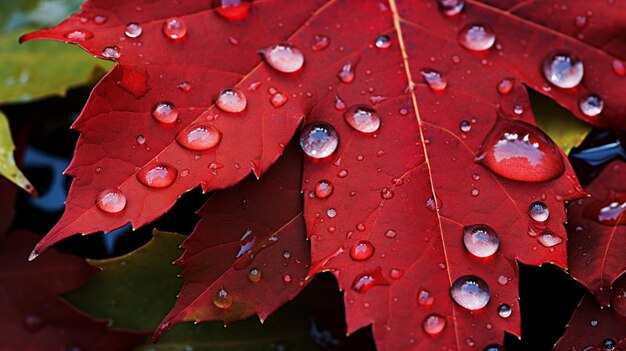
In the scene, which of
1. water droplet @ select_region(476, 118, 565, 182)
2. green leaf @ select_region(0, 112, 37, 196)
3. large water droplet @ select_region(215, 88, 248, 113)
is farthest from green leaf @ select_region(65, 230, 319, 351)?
water droplet @ select_region(476, 118, 565, 182)

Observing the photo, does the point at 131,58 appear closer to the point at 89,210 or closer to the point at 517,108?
the point at 89,210

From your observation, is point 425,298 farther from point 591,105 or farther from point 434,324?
point 591,105

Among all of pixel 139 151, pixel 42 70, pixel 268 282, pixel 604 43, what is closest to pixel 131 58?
pixel 139 151

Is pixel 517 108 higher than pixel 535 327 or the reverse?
higher

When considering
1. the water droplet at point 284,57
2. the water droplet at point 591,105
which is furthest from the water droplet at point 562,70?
the water droplet at point 284,57

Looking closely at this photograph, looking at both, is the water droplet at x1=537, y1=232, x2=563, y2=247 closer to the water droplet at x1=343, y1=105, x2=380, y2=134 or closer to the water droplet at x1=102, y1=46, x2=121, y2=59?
the water droplet at x1=343, y1=105, x2=380, y2=134
